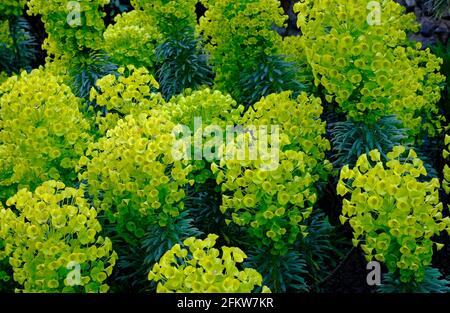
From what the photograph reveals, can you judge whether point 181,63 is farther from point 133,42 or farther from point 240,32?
point 240,32

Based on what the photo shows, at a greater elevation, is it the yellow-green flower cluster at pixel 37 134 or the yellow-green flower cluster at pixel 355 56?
the yellow-green flower cluster at pixel 355 56

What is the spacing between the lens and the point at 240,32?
4.93 meters

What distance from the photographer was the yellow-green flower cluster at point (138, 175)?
3.36 meters

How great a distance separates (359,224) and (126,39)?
3338 millimetres

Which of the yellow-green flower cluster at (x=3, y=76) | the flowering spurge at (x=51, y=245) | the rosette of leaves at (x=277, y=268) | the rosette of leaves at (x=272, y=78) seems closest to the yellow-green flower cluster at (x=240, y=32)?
the rosette of leaves at (x=272, y=78)

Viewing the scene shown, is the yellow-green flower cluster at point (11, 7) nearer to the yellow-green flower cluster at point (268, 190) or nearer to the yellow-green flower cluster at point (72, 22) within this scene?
the yellow-green flower cluster at point (72, 22)

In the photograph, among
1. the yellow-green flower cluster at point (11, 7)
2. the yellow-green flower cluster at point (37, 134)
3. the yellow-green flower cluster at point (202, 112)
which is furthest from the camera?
the yellow-green flower cluster at point (11, 7)

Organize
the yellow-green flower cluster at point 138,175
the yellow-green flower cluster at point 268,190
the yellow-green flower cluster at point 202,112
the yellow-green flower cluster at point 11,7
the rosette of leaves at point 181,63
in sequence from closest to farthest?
the yellow-green flower cluster at point 268,190 < the yellow-green flower cluster at point 138,175 < the yellow-green flower cluster at point 202,112 < the rosette of leaves at point 181,63 < the yellow-green flower cluster at point 11,7

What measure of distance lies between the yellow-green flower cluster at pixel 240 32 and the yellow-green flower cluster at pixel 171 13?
0.71 feet

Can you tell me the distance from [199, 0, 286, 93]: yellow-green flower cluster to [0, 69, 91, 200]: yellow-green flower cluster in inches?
59.9

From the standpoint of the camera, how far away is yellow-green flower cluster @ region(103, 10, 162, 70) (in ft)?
18.4
